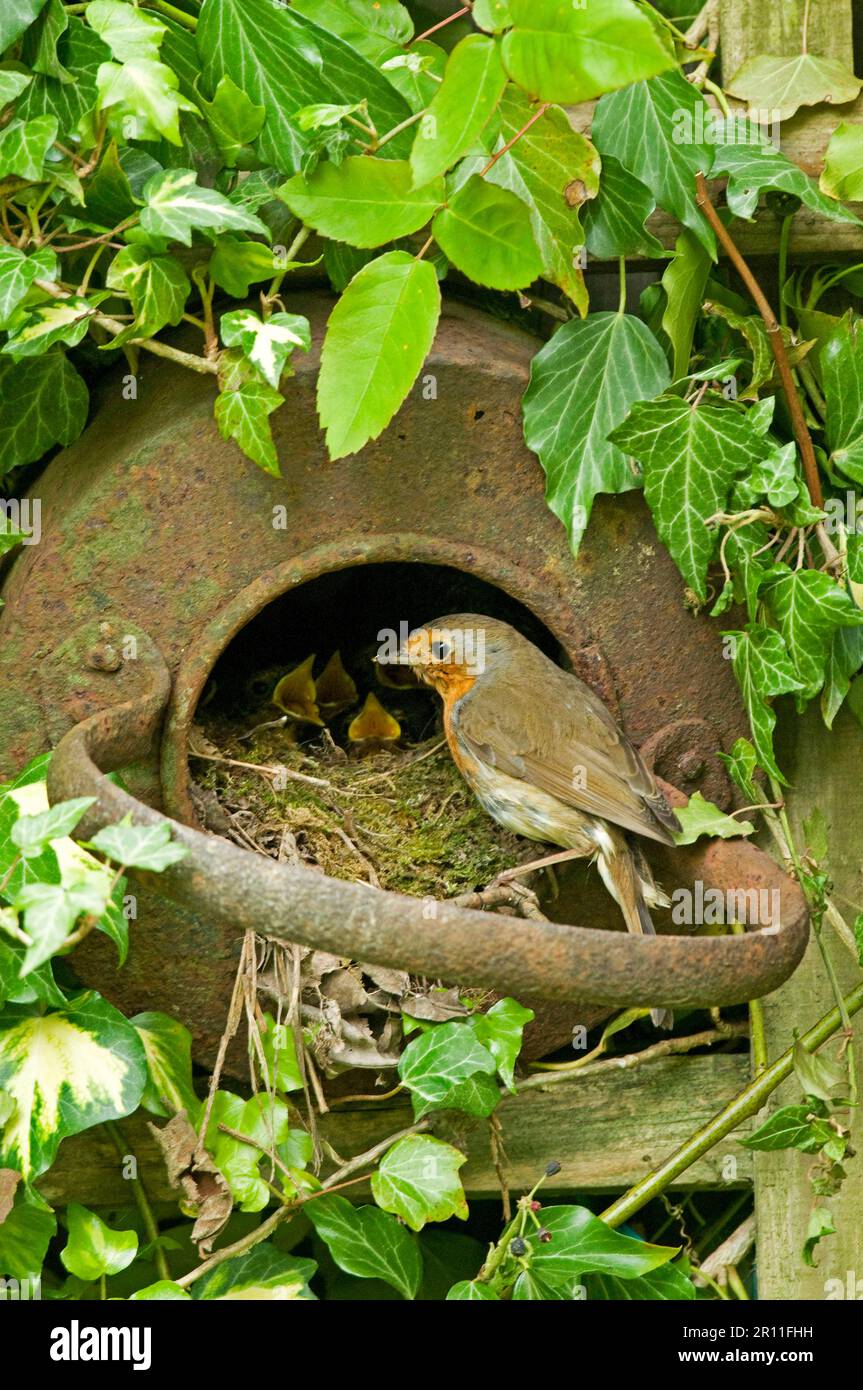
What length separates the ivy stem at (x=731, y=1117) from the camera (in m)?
1.86

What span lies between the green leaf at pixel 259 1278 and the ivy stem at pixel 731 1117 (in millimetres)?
421

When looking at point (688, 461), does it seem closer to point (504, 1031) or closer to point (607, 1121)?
point (504, 1031)

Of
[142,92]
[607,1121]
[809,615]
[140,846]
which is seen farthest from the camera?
[607,1121]

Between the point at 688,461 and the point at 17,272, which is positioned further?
the point at 688,461

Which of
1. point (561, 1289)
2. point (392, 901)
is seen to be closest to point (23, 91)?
point (392, 901)

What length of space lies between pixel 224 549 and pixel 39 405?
31cm

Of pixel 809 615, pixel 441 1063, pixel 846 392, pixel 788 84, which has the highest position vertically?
pixel 788 84

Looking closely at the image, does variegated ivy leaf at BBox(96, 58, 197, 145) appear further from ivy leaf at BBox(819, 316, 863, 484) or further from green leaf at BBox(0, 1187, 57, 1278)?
green leaf at BBox(0, 1187, 57, 1278)

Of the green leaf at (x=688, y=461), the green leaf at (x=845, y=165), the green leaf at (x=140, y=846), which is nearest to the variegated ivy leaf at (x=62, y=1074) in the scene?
the green leaf at (x=140, y=846)

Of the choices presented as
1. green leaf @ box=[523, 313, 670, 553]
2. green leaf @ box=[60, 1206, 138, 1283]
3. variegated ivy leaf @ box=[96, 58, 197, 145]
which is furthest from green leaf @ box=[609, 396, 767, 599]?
green leaf @ box=[60, 1206, 138, 1283]

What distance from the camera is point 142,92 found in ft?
4.91

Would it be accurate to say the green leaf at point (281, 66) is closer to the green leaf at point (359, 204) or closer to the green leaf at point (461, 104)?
the green leaf at point (359, 204)

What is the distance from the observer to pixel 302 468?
5.56 feet

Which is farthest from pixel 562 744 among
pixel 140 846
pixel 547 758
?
pixel 140 846
